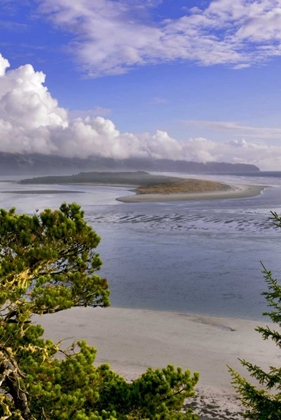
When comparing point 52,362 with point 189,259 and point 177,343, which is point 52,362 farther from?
point 189,259

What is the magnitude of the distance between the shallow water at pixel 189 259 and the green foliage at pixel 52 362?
17008mm

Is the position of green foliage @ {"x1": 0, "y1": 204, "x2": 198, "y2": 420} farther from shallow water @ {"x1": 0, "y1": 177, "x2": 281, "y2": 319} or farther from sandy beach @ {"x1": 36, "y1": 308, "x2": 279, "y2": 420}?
shallow water @ {"x1": 0, "y1": 177, "x2": 281, "y2": 319}

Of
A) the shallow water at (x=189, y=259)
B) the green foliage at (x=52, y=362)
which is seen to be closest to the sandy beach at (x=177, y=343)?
the shallow water at (x=189, y=259)

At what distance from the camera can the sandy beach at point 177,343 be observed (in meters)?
18.0

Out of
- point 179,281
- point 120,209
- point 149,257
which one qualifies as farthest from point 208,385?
point 120,209

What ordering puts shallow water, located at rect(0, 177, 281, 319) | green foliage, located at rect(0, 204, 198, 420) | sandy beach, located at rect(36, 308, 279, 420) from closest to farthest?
1. green foliage, located at rect(0, 204, 198, 420)
2. sandy beach, located at rect(36, 308, 279, 420)
3. shallow water, located at rect(0, 177, 281, 319)

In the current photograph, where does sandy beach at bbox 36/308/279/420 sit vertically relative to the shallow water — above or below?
below

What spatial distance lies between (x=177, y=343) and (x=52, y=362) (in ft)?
42.0

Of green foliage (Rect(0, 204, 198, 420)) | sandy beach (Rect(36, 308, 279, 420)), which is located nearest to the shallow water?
sandy beach (Rect(36, 308, 279, 420))

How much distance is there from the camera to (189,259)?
4094 cm

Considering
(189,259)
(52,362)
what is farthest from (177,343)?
(189,259)

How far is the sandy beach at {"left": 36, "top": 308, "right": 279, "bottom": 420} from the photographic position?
18.0 m

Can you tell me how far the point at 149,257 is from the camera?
1651 inches

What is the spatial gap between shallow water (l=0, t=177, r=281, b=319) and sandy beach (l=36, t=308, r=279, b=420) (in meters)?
2.10
